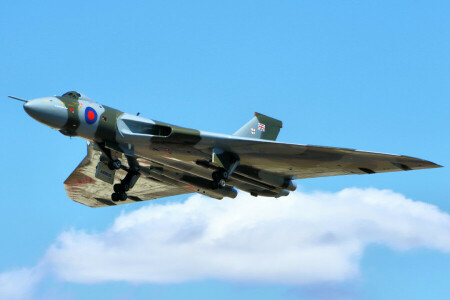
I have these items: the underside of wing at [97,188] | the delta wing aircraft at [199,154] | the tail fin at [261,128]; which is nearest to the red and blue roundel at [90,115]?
the delta wing aircraft at [199,154]

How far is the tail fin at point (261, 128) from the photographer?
104 ft

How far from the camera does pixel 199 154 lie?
28.7 metres

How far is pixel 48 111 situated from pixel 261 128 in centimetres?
1069

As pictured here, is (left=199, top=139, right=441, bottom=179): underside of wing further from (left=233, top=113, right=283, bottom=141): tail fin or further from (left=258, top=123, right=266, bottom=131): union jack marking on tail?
(left=258, top=123, right=266, bottom=131): union jack marking on tail

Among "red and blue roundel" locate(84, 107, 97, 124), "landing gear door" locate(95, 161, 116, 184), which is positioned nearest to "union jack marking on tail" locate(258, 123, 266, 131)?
"landing gear door" locate(95, 161, 116, 184)

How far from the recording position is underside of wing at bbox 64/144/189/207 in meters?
34.9

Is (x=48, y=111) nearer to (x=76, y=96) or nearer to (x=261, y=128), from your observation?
(x=76, y=96)

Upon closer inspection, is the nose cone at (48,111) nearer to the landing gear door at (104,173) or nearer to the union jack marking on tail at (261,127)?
the landing gear door at (104,173)

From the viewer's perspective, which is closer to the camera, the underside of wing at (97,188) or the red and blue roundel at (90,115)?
the red and blue roundel at (90,115)

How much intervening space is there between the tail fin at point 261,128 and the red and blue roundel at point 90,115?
750cm

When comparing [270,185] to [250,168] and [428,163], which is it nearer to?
[250,168]

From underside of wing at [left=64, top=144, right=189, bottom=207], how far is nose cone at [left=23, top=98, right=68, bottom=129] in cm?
735

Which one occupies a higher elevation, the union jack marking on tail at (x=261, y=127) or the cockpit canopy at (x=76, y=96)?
the union jack marking on tail at (x=261, y=127)

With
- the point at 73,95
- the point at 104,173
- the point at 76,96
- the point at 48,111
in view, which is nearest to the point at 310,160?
the point at 104,173
